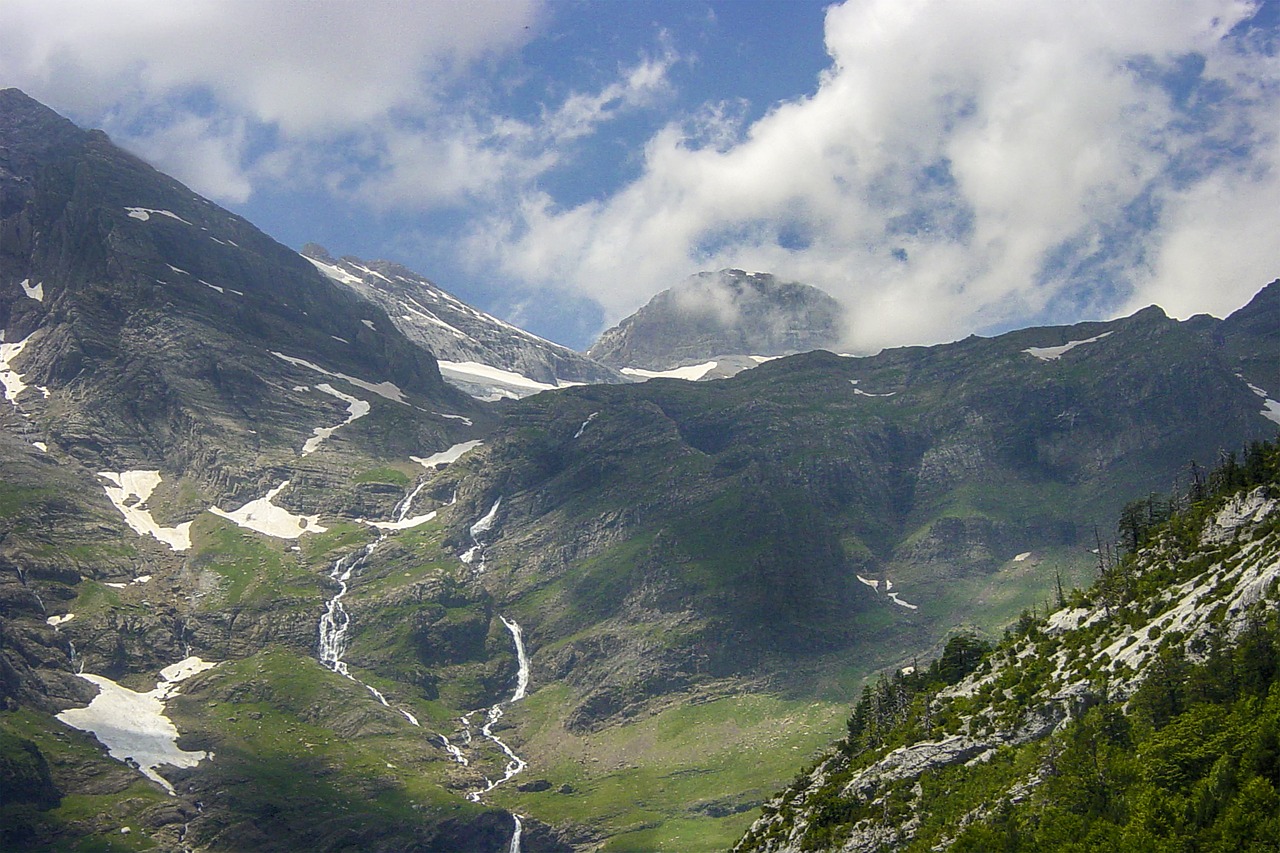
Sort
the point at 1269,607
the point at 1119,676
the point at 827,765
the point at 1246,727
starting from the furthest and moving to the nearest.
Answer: the point at 827,765 → the point at 1119,676 → the point at 1269,607 → the point at 1246,727

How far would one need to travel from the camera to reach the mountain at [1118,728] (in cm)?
8988

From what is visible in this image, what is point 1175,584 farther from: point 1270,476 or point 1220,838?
point 1220,838

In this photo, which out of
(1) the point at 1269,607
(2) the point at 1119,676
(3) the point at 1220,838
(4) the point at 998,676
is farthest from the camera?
(4) the point at 998,676

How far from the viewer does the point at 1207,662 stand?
98625mm

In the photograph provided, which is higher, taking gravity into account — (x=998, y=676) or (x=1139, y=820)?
(x=998, y=676)

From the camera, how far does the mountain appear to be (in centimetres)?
8988

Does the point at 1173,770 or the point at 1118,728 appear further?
the point at 1118,728

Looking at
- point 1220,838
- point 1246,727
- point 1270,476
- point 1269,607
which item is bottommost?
point 1220,838

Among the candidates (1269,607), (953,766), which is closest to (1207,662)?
(1269,607)

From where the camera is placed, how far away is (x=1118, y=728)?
336ft

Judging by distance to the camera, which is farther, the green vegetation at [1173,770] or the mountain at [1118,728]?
the mountain at [1118,728]

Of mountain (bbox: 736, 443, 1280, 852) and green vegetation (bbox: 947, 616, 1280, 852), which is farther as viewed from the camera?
mountain (bbox: 736, 443, 1280, 852)

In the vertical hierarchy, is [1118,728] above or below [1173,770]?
above

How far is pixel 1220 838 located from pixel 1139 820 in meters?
7.89
